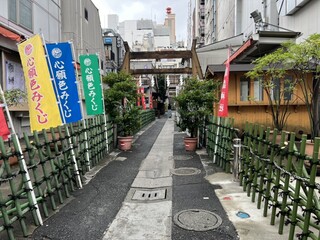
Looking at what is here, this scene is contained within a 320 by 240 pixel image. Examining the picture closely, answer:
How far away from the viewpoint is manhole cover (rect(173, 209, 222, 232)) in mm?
4777

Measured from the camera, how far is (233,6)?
24.9m

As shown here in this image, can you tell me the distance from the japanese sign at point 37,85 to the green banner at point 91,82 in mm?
4254

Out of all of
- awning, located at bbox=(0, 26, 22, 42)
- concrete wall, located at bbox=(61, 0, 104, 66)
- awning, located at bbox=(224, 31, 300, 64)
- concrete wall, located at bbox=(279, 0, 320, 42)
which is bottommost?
awning, located at bbox=(0, 26, 22, 42)

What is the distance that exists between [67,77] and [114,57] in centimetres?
3063

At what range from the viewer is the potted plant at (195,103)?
37.2 feet

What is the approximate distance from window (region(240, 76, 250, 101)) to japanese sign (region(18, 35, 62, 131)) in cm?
967

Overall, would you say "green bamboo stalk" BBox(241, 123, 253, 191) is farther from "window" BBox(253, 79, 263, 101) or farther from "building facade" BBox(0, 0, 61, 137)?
"building facade" BBox(0, 0, 61, 137)

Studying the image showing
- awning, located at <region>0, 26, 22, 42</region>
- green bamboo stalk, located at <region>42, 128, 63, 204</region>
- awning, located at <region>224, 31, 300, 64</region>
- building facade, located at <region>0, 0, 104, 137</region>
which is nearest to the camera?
green bamboo stalk, located at <region>42, 128, 63, 204</region>

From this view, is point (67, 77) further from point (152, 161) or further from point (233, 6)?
point (233, 6)

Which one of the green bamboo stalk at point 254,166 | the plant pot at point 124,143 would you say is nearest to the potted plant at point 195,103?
the plant pot at point 124,143

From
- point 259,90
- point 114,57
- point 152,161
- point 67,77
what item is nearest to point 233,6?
point 259,90

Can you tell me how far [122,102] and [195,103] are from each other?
323cm

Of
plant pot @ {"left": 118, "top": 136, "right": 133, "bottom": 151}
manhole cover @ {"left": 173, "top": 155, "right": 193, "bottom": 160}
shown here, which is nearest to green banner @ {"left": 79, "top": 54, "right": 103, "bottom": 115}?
plant pot @ {"left": 118, "top": 136, "right": 133, "bottom": 151}

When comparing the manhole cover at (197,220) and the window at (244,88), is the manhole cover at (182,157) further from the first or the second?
the manhole cover at (197,220)
